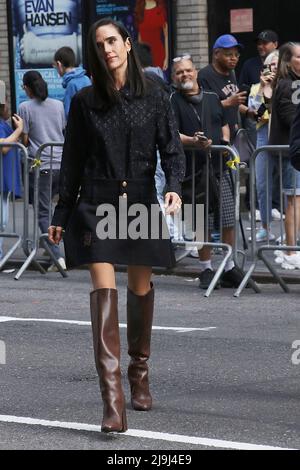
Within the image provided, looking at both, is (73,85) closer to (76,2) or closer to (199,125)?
(199,125)

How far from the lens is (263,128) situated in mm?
13992

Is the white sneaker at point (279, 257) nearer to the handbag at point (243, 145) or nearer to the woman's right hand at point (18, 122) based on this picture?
the handbag at point (243, 145)

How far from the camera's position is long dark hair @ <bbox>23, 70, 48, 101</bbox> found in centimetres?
1312

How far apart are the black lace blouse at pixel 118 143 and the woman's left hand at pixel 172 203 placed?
4 cm

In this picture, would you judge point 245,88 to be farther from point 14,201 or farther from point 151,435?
point 151,435

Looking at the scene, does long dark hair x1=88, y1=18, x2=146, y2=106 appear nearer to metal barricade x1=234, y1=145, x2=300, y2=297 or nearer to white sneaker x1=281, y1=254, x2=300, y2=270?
metal barricade x1=234, y1=145, x2=300, y2=297

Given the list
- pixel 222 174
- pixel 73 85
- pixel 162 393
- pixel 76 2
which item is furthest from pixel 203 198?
pixel 76 2

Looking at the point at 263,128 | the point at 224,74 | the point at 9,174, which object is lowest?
the point at 9,174

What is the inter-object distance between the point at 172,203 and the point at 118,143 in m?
0.37

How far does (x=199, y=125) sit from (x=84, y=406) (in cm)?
520

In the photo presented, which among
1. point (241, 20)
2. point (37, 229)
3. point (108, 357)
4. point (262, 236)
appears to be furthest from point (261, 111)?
point (108, 357)

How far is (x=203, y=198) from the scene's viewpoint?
37.6 ft

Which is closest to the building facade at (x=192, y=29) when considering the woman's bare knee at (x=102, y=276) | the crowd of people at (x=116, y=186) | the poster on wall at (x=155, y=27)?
the poster on wall at (x=155, y=27)

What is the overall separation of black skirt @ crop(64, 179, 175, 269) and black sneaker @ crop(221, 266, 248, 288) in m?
4.83
